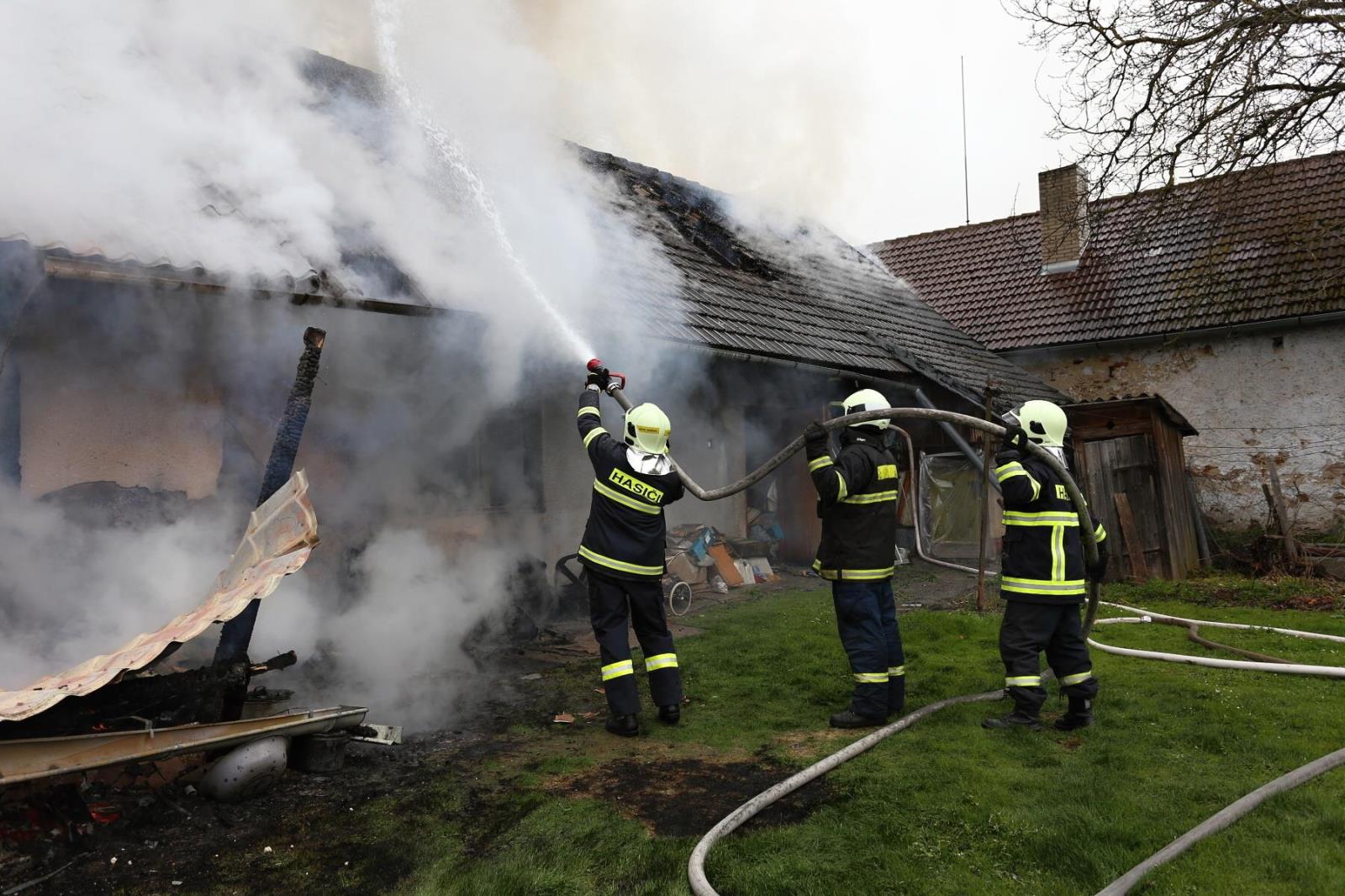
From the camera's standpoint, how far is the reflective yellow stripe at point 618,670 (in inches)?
193

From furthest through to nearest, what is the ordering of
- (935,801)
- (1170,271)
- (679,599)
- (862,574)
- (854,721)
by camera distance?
(1170,271) < (679,599) < (862,574) < (854,721) < (935,801)

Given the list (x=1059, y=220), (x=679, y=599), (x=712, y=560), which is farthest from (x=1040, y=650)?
(x=1059, y=220)

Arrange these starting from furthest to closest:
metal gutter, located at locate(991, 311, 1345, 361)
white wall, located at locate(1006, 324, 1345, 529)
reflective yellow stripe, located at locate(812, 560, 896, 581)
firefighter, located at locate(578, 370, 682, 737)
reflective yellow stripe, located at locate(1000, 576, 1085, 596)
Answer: white wall, located at locate(1006, 324, 1345, 529), metal gutter, located at locate(991, 311, 1345, 361), firefighter, located at locate(578, 370, 682, 737), reflective yellow stripe, located at locate(812, 560, 896, 581), reflective yellow stripe, located at locate(1000, 576, 1085, 596)

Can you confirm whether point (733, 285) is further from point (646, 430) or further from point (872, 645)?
point (872, 645)

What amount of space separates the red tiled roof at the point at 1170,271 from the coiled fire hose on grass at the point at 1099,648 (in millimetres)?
8495

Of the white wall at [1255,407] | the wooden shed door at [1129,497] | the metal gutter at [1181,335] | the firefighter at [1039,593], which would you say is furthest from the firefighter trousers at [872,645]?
the white wall at [1255,407]

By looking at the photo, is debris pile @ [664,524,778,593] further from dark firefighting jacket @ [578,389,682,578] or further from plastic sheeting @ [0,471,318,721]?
plastic sheeting @ [0,471,318,721]

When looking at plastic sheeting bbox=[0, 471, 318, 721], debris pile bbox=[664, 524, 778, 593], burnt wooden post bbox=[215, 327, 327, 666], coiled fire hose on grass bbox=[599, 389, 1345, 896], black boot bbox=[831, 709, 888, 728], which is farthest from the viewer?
debris pile bbox=[664, 524, 778, 593]

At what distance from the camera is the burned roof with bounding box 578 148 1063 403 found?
31.4ft

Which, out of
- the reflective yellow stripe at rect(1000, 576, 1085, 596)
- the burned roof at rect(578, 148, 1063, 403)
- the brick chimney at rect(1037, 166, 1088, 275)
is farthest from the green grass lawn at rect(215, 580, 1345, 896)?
the brick chimney at rect(1037, 166, 1088, 275)

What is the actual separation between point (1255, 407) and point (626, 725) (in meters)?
13.8

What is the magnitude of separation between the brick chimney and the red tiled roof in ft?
0.77

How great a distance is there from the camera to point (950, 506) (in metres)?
13.0

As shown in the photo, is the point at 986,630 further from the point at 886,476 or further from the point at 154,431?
the point at 154,431
